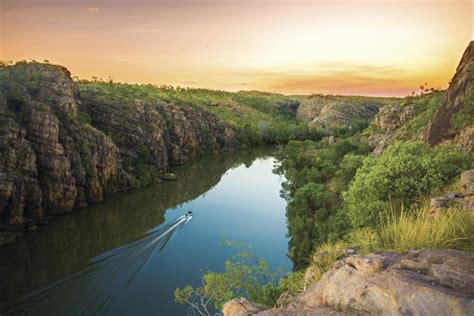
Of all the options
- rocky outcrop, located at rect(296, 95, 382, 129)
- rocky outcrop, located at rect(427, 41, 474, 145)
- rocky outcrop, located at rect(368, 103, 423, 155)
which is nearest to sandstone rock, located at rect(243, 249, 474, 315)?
rocky outcrop, located at rect(427, 41, 474, 145)

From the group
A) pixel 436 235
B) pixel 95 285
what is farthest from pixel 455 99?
pixel 95 285

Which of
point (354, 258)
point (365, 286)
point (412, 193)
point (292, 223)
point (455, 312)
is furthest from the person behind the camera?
point (292, 223)

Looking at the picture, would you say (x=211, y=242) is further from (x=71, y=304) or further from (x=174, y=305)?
(x=71, y=304)

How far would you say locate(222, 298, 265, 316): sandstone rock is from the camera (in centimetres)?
705

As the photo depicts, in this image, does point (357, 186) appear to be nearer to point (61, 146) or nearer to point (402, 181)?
point (402, 181)

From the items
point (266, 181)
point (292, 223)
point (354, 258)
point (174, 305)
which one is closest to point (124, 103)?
point (266, 181)

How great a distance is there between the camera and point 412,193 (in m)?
14.5

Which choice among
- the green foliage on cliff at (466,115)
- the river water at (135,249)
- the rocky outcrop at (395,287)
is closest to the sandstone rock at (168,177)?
the river water at (135,249)

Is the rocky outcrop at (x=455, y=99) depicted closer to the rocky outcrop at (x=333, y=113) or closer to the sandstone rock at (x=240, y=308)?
the sandstone rock at (x=240, y=308)

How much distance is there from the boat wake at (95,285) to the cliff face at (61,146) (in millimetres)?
11400

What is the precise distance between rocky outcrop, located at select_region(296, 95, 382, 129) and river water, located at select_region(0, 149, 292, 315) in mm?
87654

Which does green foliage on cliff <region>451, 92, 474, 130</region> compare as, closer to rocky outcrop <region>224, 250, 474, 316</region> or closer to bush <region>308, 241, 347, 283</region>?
bush <region>308, 241, 347, 283</region>

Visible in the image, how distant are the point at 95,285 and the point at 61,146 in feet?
80.6

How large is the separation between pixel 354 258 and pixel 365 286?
0.88 meters
